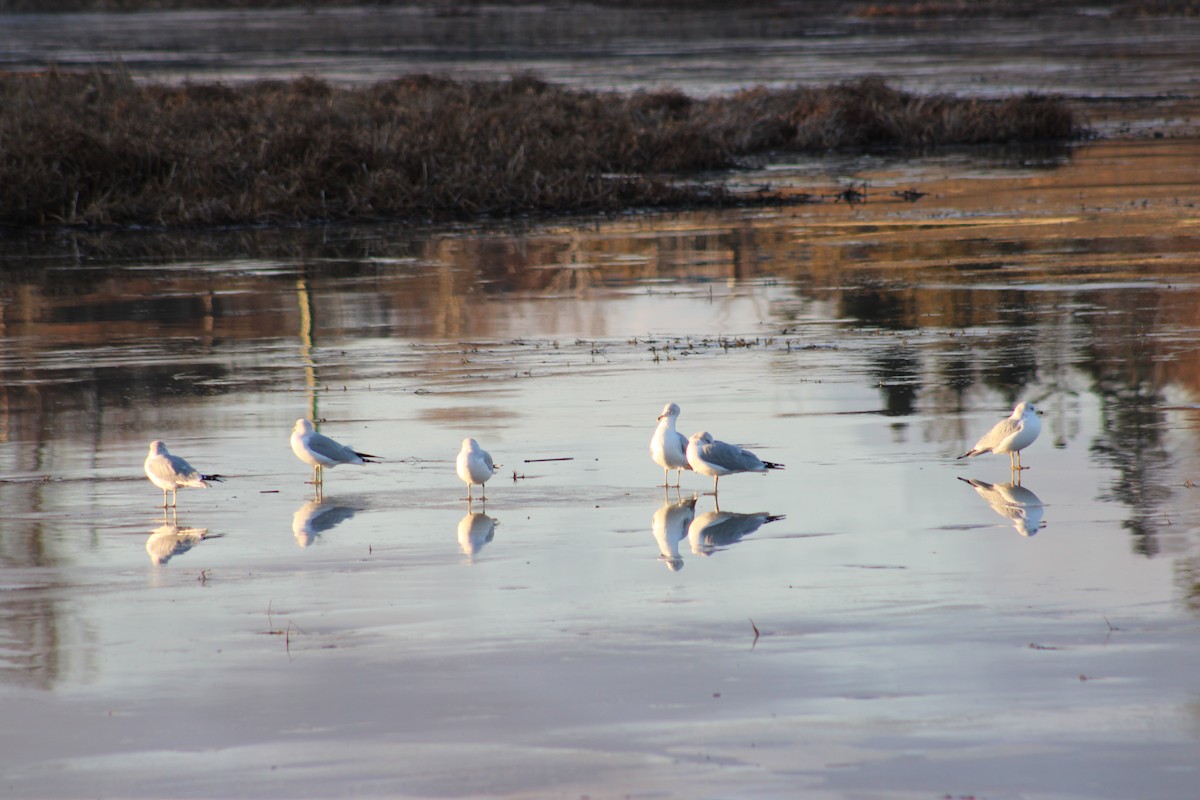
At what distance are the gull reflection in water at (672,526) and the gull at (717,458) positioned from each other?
232 millimetres

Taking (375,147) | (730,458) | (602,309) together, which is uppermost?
(375,147)

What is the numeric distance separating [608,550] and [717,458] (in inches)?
49.4

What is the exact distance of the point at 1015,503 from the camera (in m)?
9.62

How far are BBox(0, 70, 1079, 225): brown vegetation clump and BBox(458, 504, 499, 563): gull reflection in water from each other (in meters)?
17.0

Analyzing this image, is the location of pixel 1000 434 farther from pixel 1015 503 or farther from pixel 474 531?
pixel 474 531

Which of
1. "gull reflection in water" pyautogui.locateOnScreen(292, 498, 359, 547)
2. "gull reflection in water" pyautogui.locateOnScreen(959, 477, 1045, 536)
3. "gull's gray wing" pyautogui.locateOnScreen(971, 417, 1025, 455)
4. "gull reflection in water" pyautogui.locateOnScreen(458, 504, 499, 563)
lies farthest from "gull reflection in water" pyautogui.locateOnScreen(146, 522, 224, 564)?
"gull's gray wing" pyautogui.locateOnScreen(971, 417, 1025, 455)

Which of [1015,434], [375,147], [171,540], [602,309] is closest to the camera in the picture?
[171,540]

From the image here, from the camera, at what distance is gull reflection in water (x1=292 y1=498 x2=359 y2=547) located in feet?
30.6

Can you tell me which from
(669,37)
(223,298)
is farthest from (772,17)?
(223,298)

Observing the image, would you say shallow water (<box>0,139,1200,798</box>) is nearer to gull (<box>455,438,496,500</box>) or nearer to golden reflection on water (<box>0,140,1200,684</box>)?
golden reflection on water (<box>0,140,1200,684</box>)

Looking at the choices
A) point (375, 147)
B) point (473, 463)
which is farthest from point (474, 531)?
point (375, 147)

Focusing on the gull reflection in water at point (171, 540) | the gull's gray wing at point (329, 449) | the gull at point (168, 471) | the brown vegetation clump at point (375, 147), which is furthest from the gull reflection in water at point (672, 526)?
the brown vegetation clump at point (375, 147)

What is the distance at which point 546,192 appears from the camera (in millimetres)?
26828

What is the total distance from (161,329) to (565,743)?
461 inches
